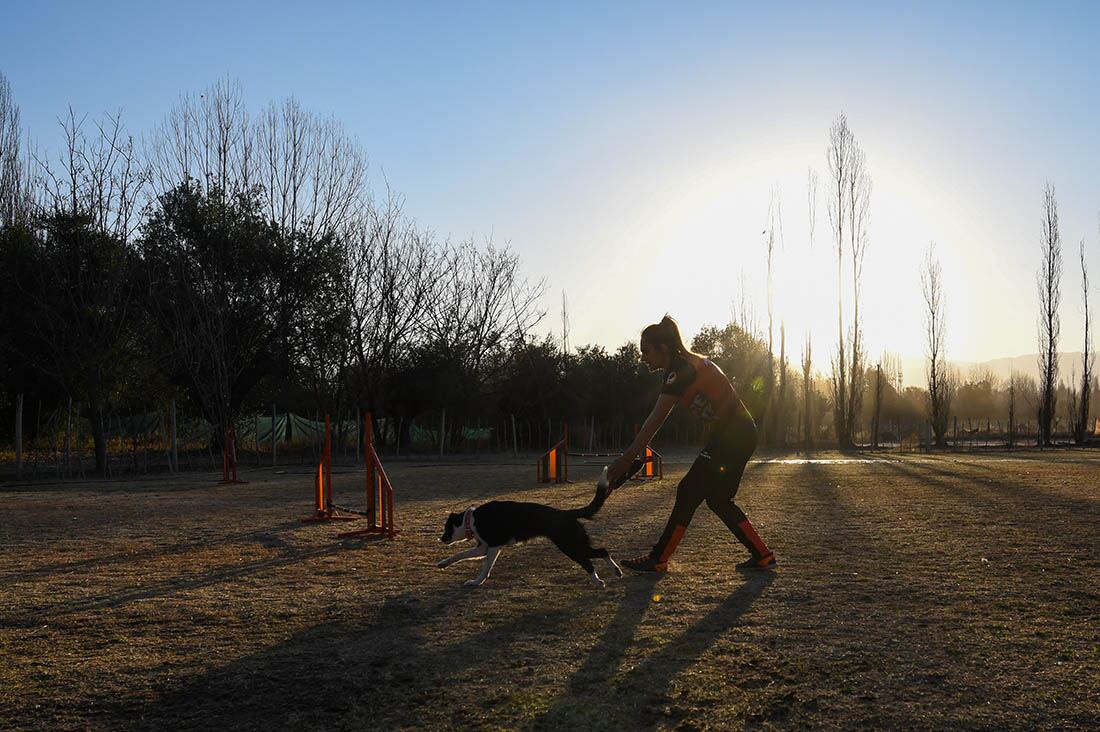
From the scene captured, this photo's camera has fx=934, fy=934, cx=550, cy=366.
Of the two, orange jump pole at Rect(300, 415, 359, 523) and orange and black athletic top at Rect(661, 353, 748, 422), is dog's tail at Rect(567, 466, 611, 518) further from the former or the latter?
orange jump pole at Rect(300, 415, 359, 523)

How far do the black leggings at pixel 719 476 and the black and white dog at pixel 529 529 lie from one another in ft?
1.99

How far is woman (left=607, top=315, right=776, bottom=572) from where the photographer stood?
255 inches

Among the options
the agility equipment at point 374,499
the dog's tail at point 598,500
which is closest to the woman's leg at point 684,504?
the dog's tail at point 598,500

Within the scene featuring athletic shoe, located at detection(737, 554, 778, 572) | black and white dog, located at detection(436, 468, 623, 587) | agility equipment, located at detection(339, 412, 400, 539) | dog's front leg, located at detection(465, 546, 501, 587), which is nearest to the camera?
black and white dog, located at detection(436, 468, 623, 587)

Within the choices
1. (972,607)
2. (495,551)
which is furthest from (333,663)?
(972,607)

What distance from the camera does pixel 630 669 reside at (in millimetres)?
4234

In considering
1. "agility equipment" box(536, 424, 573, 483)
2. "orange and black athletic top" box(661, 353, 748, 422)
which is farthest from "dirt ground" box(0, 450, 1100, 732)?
"agility equipment" box(536, 424, 573, 483)

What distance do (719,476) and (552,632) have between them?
210cm

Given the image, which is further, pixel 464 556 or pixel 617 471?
pixel 464 556

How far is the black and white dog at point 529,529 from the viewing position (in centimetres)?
643

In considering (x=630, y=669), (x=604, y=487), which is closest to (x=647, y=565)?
(x=604, y=487)

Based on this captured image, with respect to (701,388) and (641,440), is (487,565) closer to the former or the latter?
(641,440)

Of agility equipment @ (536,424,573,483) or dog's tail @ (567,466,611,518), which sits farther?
agility equipment @ (536,424,573,483)

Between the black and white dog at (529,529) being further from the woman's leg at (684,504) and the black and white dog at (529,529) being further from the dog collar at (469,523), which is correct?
the woman's leg at (684,504)
